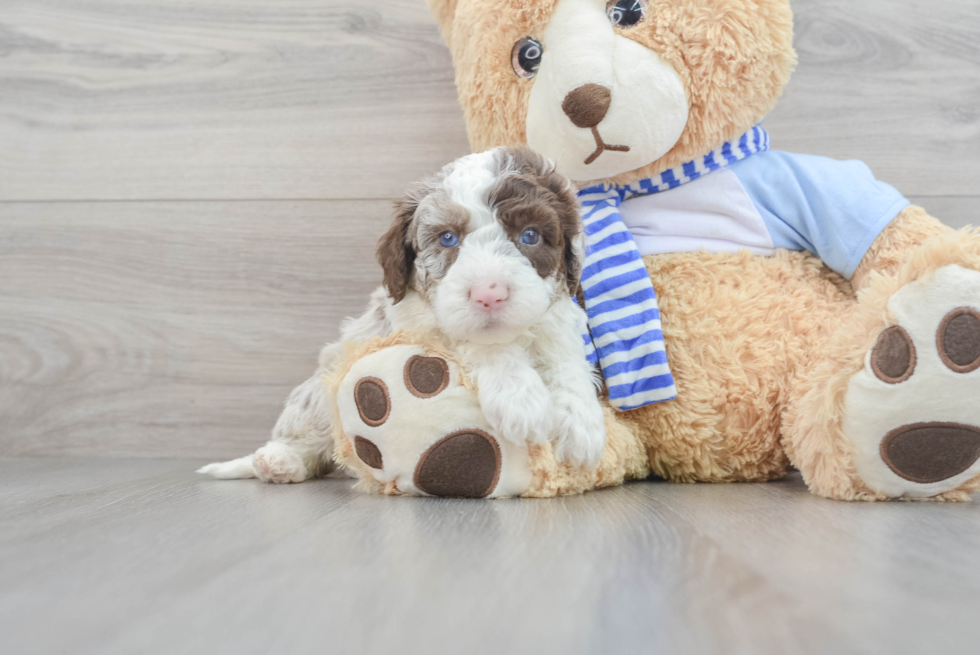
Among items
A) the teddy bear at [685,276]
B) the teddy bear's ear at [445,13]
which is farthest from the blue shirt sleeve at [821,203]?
the teddy bear's ear at [445,13]

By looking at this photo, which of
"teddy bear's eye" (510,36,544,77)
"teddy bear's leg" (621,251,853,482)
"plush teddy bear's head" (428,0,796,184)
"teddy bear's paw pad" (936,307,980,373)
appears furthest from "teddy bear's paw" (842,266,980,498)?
"teddy bear's eye" (510,36,544,77)

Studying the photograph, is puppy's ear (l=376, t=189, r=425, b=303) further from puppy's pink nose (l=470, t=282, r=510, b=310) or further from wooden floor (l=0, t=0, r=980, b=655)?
wooden floor (l=0, t=0, r=980, b=655)

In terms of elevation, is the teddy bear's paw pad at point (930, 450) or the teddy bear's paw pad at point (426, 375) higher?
the teddy bear's paw pad at point (426, 375)

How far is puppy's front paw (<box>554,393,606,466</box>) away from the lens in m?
0.96

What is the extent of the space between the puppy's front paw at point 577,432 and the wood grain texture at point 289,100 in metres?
0.85

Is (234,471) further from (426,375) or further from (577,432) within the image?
(577,432)

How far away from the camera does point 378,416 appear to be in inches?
38.0

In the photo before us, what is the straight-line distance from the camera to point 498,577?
0.60m

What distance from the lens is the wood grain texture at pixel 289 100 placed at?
1.54 m

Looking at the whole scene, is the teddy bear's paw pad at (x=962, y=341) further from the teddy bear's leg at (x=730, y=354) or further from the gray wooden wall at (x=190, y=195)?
the gray wooden wall at (x=190, y=195)

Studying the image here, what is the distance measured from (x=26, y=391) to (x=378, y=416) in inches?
48.5

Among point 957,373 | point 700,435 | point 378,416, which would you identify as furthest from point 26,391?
point 957,373

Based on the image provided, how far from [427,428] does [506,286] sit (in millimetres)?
219

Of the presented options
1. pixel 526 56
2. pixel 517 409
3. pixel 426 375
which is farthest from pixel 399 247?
pixel 526 56
